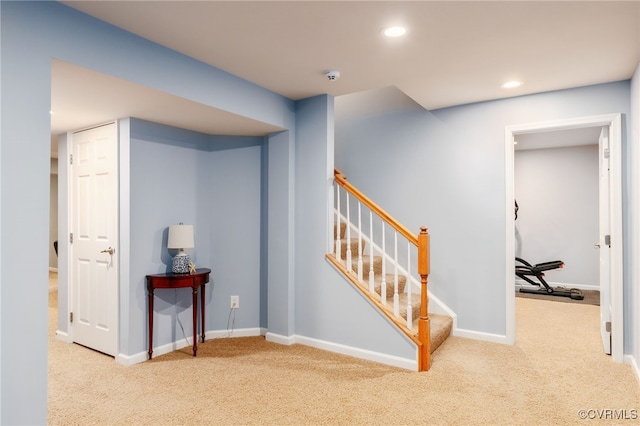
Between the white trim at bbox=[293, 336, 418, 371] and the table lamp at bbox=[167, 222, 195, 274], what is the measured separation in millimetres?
1210

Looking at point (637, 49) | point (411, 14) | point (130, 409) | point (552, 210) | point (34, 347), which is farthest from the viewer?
point (552, 210)

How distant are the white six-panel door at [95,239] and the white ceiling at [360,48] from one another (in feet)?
0.90

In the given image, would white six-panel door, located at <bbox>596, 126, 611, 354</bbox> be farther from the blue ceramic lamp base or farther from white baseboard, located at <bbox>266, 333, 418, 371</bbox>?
the blue ceramic lamp base

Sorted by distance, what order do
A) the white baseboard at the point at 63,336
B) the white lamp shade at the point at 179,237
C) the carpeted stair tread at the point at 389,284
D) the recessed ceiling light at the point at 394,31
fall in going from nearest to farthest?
the recessed ceiling light at the point at 394,31 → the white lamp shade at the point at 179,237 → the carpeted stair tread at the point at 389,284 → the white baseboard at the point at 63,336

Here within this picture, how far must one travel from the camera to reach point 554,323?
417 cm

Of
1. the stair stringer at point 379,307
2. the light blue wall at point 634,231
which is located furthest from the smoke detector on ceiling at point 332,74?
the light blue wall at point 634,231

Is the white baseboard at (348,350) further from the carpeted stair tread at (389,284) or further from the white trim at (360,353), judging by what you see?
the carpeted stair tread at (389,284)

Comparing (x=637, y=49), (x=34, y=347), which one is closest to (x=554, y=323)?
(x=637, y=49)

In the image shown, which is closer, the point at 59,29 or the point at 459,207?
the point at 59,29

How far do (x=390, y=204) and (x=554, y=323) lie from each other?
7.22 ft

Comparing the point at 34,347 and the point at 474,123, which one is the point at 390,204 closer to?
the point at 474,123

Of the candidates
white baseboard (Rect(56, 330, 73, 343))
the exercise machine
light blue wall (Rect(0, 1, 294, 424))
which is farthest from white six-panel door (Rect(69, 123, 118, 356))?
the exercise machine

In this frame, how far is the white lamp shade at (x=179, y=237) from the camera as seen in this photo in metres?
3.24

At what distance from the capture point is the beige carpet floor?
2256 millimetres
